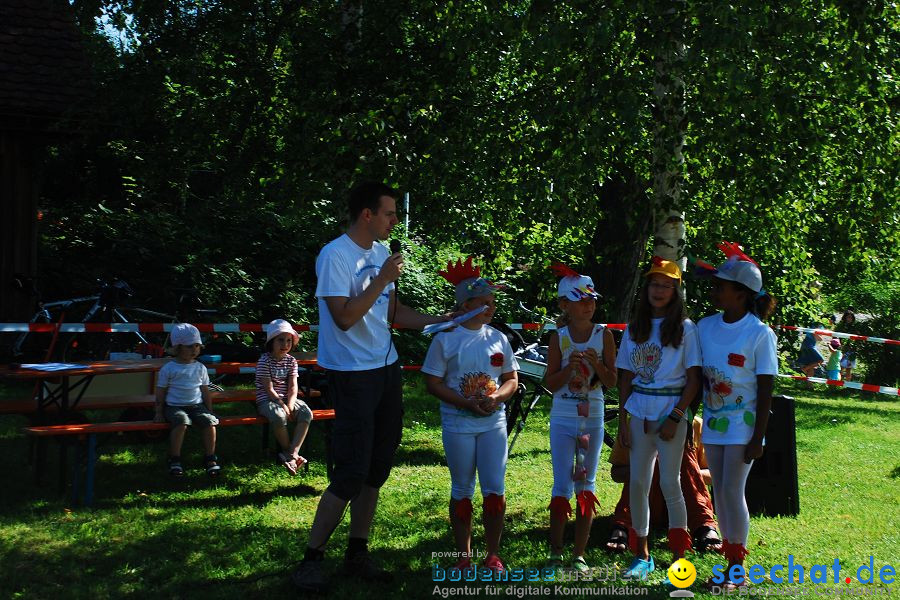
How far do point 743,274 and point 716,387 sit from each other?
2.13ft

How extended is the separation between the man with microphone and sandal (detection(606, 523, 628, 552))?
1664 millimetres

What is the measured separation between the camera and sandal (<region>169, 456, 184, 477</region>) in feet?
24.7

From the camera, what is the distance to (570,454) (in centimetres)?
556

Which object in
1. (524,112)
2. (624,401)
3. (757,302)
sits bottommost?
(624,401)

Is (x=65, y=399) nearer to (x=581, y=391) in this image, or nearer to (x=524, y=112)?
(x=581, y=391)

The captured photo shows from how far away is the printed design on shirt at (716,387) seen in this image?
512 cm

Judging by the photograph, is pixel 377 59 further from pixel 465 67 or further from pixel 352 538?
pixel 352 538

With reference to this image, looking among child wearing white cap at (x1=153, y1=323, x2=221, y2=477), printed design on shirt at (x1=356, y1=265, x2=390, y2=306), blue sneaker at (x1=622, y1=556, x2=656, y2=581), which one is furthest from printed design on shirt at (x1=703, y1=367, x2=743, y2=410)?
child wearing white cap at (x1=153, y1=323, x2=221, y2=477)

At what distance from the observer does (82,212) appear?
49.5 feet

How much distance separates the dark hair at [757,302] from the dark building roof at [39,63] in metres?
9.68

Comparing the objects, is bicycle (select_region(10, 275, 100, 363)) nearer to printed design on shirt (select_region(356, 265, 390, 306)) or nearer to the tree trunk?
the tree trunk

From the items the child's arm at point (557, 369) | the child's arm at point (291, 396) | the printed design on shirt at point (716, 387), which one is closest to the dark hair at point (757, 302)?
the printed design on shirt at point (716, 387)

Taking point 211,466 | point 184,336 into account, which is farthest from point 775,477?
point 184,336

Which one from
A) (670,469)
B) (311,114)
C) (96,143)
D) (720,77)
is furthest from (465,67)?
(96,143)
